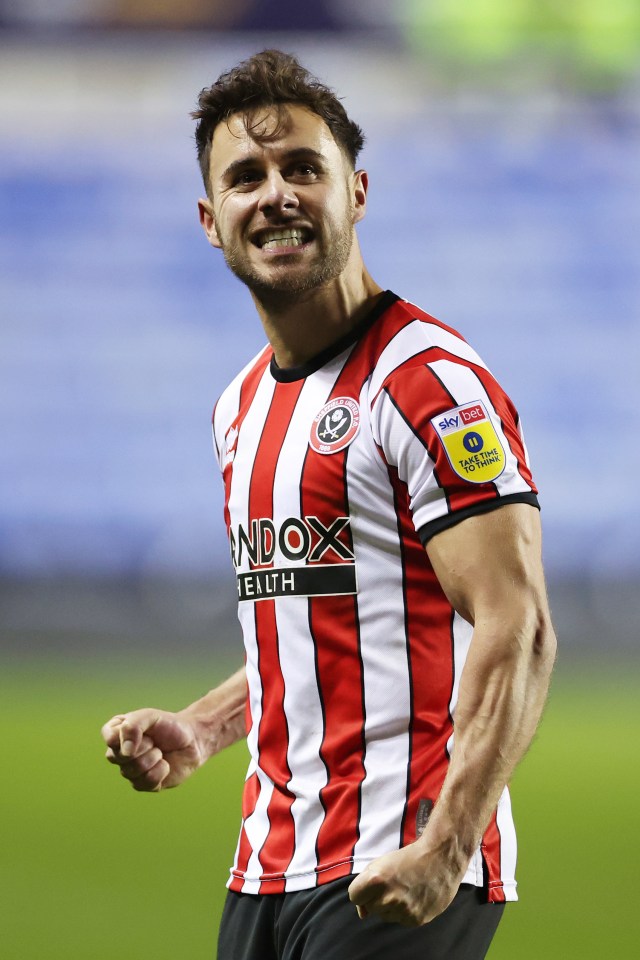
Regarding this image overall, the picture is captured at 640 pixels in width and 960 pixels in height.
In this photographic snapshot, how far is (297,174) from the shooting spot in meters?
1.67

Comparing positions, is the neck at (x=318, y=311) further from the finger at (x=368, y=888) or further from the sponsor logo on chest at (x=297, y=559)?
the finger at (x=368, y=888)

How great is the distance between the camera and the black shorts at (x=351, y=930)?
1392mm

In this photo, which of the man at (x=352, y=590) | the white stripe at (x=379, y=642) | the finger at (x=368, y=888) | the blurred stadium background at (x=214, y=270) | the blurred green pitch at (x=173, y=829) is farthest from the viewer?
the blurred stadium background at (x=214, y=270)

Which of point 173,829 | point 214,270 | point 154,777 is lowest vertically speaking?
point 173,829

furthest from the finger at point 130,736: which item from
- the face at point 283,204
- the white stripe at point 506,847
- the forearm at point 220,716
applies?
the face at point 283,204

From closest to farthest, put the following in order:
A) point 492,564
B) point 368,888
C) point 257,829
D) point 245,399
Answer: point 368,888 → point 492,564 → point 257,829 → point 245,399

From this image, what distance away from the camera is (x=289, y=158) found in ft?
5.44

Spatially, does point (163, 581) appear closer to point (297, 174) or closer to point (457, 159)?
point (457, 159)

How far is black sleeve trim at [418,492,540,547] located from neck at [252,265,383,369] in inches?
14.7

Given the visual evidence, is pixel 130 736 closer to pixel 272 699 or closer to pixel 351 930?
pixel 272 699

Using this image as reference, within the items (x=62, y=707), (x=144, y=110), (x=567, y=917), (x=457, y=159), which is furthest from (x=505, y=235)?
(x=567, y=917)

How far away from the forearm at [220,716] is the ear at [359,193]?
669 mm

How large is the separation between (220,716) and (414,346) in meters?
0.66

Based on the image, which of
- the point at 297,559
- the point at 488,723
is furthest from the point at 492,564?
the point at 297,559
